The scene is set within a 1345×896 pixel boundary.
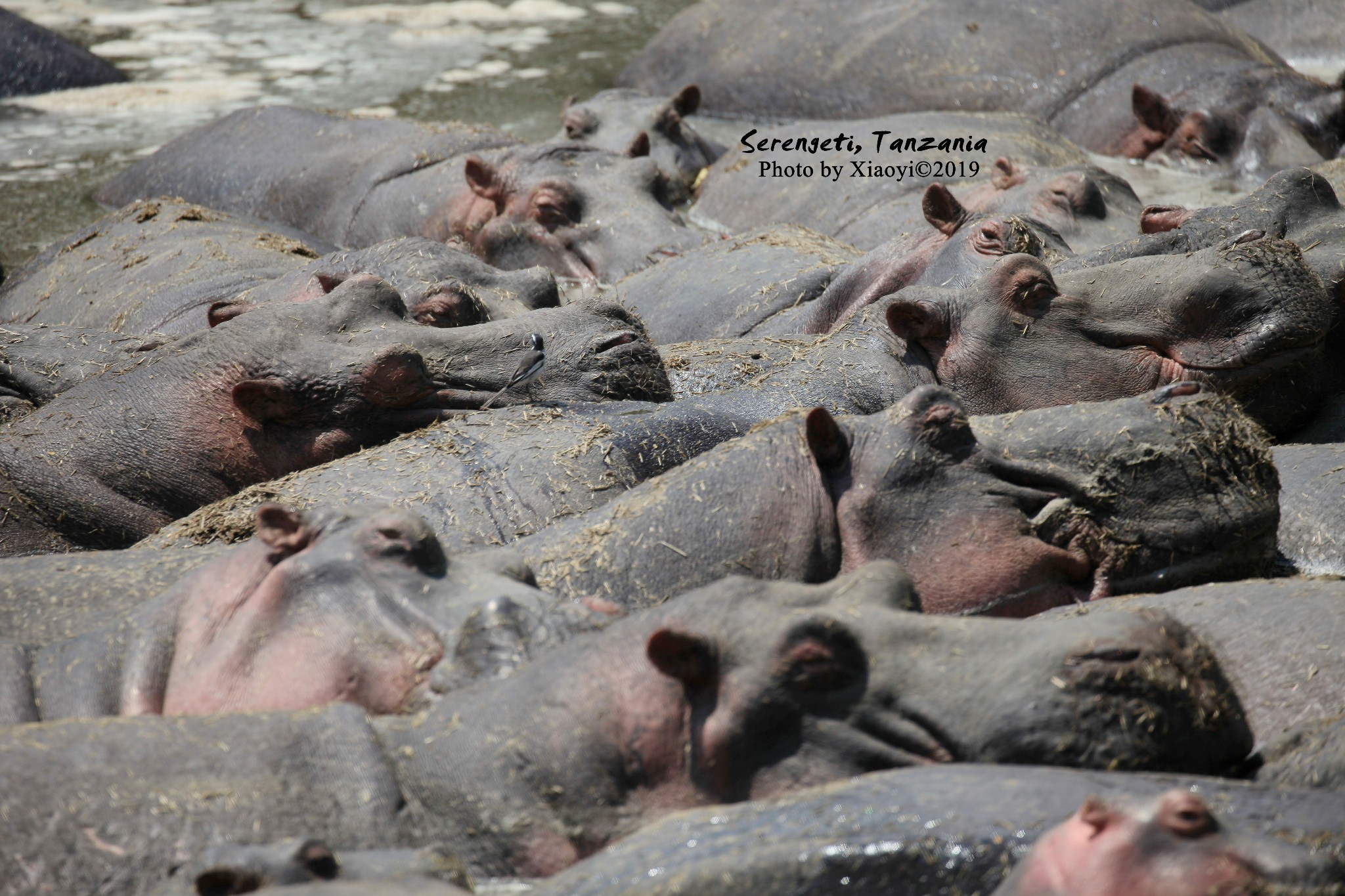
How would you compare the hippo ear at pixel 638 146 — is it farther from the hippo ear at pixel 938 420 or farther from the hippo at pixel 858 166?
the hippo ear at pixel 938 420

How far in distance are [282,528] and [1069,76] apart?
24.3 ft

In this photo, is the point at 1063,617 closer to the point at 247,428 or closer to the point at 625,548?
the point at 625,548

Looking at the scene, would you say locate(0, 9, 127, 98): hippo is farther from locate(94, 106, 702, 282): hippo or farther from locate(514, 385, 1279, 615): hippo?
locate(514, 385, 1279, 615): hippo

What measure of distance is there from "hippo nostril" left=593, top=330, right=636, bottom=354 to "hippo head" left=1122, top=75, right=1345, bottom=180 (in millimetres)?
5313

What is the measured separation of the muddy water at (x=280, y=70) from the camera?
10.1 m

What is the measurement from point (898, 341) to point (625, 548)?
5.61 ft

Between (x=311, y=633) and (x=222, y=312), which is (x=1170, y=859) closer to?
(x=311, y=633)

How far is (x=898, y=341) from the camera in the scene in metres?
5.09

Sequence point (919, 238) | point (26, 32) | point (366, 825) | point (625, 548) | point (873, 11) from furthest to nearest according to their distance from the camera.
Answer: point (26, 32)
point (873, 11)
point (919, 238)
point (625, 548)
point (366, 825)

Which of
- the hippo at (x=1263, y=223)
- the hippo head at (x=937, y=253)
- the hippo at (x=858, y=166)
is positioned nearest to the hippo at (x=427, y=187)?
the hippo at (x=858, y=166)

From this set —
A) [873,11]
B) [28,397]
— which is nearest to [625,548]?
[28,397]

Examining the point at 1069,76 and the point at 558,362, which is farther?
the point at 1069,76

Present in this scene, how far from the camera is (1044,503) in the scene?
3811mm

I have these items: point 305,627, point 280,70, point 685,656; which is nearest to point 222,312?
point 305,627
